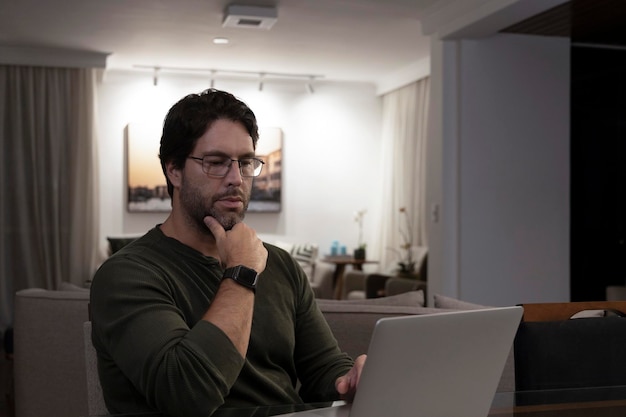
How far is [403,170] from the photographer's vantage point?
8578 millimetres

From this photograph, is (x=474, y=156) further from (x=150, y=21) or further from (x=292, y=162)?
(x=292, y=162)

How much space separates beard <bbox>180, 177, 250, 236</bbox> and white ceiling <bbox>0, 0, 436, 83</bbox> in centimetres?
408

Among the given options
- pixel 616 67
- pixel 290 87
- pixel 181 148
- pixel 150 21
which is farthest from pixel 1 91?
pixel 181 148

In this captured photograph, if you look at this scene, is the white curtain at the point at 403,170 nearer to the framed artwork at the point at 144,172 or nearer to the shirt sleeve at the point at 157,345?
the framed artwork at the point at 144,172

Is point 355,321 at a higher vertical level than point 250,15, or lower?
lower

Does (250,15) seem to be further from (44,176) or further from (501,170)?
(44,176)

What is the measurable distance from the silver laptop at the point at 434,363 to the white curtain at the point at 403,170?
6.43 m

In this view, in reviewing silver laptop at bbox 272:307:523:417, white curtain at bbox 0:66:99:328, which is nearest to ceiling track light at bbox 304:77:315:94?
white curtain at bbox 0:66:99:328

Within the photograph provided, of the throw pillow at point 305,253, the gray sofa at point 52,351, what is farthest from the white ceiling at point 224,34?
the gray sofa at point 52,351

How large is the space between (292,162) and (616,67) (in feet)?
11.8

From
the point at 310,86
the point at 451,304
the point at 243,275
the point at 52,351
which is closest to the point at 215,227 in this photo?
the point at 243,275

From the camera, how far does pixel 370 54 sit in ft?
24.9

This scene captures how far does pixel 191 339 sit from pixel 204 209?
37cm

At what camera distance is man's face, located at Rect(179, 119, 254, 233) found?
5.64ft
